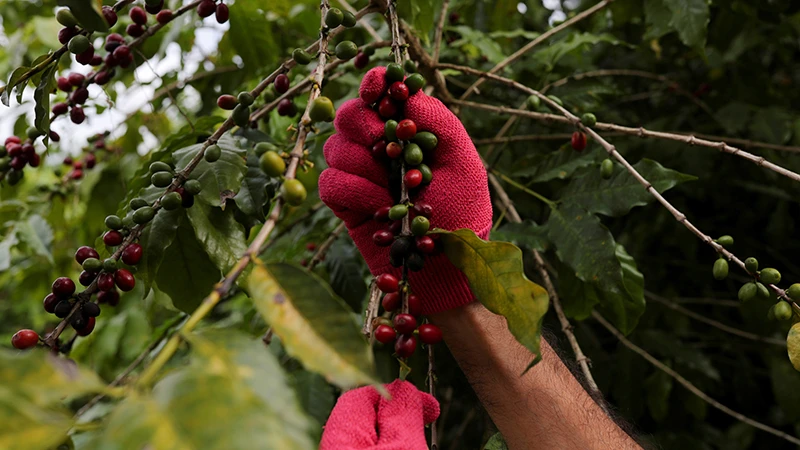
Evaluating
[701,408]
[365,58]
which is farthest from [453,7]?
[701,408]

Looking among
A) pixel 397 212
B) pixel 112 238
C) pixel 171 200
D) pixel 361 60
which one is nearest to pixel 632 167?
pixel 397 212

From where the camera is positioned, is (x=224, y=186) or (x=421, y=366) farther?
(x=421, y=366)

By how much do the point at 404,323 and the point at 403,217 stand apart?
0.19 m

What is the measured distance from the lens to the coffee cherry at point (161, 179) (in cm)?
103

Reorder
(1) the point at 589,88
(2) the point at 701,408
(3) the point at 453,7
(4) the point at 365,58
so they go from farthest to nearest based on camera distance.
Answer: (3) the point at 453,7 < (2) the point at 701,408 < (1) the point at 589,88 < (4) the point at 365,58

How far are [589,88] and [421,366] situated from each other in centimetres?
111

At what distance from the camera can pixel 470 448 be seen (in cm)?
201

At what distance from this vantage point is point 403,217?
3.37 feet

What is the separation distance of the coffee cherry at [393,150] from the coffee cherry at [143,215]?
1.46ft

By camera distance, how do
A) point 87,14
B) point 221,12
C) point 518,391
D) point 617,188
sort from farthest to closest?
point 617,188
point 221,12
point 518,391
point 87,14

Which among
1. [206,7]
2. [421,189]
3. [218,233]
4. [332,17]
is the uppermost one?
[206,7]

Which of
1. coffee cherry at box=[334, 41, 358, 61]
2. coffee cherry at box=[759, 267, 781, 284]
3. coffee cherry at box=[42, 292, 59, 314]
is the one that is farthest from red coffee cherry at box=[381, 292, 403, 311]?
coffee cherry at box=[759, 267, 781, 284]

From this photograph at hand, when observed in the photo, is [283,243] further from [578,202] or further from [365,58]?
[578,202]

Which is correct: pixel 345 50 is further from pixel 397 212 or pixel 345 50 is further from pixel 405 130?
pixel 397 212
